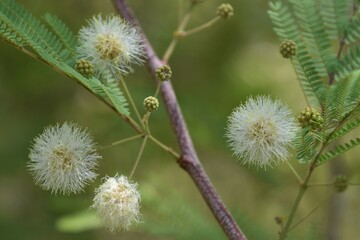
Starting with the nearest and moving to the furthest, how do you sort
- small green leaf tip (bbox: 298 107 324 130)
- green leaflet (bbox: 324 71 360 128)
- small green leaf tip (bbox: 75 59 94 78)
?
green leaflet (bbox: 324 71 360 128)
small green leaf tip (bbox: 298 107 324 130)
small green leaf tip (bbox: 75 59 94 78)

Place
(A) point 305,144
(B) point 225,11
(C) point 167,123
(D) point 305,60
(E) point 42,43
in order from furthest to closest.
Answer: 1. (C) point 167,123
2. (B) point 225,11
3. (D) point 305,60
4. (E) point 42,43
5. (A) point 305,144

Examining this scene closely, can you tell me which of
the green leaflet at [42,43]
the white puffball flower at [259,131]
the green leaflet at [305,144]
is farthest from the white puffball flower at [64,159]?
the green leaflet at [305,144]

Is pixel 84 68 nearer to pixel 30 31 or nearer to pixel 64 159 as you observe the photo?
pixel 30 31

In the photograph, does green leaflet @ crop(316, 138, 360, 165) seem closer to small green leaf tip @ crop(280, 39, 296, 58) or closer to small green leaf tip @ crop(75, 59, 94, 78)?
small green leaf tip @ crop(280, 39, 296, 58)

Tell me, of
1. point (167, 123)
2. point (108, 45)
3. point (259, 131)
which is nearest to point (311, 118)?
point (259, 131)

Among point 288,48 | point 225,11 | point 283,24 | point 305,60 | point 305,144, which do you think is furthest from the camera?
point 225,11

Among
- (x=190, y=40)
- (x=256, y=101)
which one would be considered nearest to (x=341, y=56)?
(x=256, y=101)

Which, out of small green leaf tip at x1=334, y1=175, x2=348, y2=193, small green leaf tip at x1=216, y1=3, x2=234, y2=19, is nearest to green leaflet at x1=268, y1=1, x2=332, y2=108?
small green leaf tip at x1=216, y1=3, x2=234, y2=19
